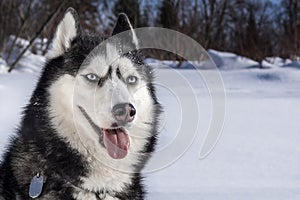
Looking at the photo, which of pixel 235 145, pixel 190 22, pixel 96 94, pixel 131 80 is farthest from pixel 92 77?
pixel 190 22

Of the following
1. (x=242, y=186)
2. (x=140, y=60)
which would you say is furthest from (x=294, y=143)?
(x=140, y=60)

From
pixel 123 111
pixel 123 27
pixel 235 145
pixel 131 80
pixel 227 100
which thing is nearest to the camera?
pixel 123 111

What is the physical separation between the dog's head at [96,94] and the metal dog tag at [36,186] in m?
0.22

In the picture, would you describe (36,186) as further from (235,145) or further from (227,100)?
(227,100)

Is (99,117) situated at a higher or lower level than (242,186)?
higher

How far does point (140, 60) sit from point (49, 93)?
52cm

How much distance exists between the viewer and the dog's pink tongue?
2260 millimetres

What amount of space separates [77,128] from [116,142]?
19 cm

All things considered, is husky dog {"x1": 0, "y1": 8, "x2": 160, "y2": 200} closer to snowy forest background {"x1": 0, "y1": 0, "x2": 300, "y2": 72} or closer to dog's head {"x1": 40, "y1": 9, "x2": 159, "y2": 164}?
dog's head {"x1": 40, "y1": 9, "x2": 159, "y2": 164}

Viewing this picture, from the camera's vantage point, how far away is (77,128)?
7.46 feet

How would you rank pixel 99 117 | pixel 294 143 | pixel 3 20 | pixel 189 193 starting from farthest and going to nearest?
1. pixel 3 20
2. pixel 294 143
3. pixel 189 193
4. pixel 99 117

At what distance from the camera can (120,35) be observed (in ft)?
8.46

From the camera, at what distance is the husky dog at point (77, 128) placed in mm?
2203

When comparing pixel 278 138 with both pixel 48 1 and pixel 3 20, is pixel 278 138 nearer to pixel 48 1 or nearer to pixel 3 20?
pixel 3 20
